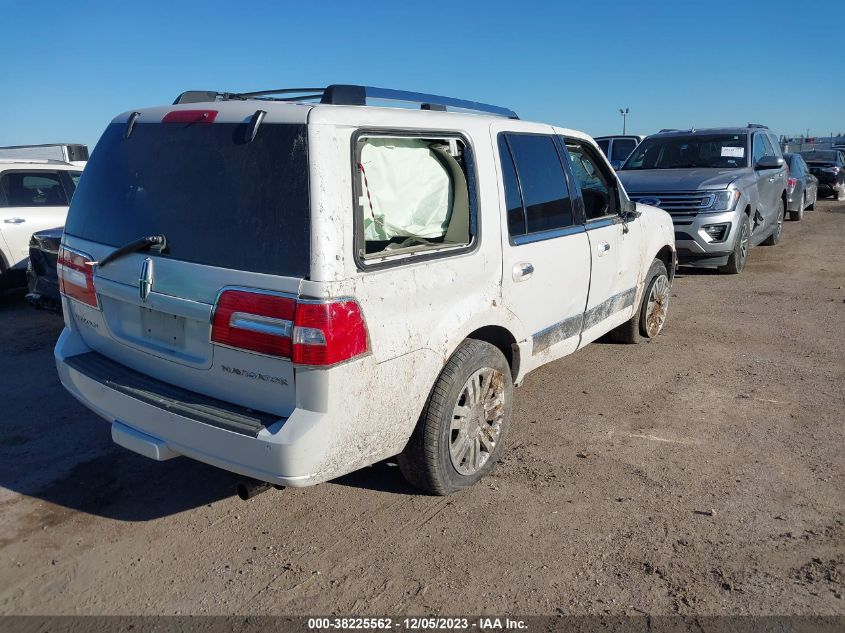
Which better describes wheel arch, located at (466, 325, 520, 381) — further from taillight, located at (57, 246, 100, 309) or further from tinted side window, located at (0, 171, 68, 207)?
tinted side window, located at (0, 171, 68, 207)

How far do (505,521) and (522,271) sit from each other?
1373mm

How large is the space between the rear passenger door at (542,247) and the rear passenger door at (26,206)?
663cm

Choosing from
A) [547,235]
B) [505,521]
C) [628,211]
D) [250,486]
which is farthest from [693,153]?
[250,486]

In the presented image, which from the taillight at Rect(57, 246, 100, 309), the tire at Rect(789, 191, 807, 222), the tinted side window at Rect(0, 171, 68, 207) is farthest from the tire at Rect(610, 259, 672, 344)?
the tire at Rect(789, 191, 807, 222)

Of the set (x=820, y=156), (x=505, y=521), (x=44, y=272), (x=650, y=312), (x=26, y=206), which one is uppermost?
(x=820, y=156)

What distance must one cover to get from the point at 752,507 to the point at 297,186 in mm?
2809

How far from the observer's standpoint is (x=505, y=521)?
3479mm

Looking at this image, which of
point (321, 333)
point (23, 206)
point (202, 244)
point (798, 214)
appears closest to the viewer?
point (321, 333)

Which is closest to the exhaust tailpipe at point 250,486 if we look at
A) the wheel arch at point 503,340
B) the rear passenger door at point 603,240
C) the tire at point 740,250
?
the wheel arch at point 503,340

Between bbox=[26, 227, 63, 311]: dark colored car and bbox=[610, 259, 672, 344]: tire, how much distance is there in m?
5.32

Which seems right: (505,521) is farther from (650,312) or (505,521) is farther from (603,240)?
(650,312)

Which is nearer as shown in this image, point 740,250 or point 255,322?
point 255,322

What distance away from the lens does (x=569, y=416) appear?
4.81m

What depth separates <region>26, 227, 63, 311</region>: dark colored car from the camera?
6641 mm
